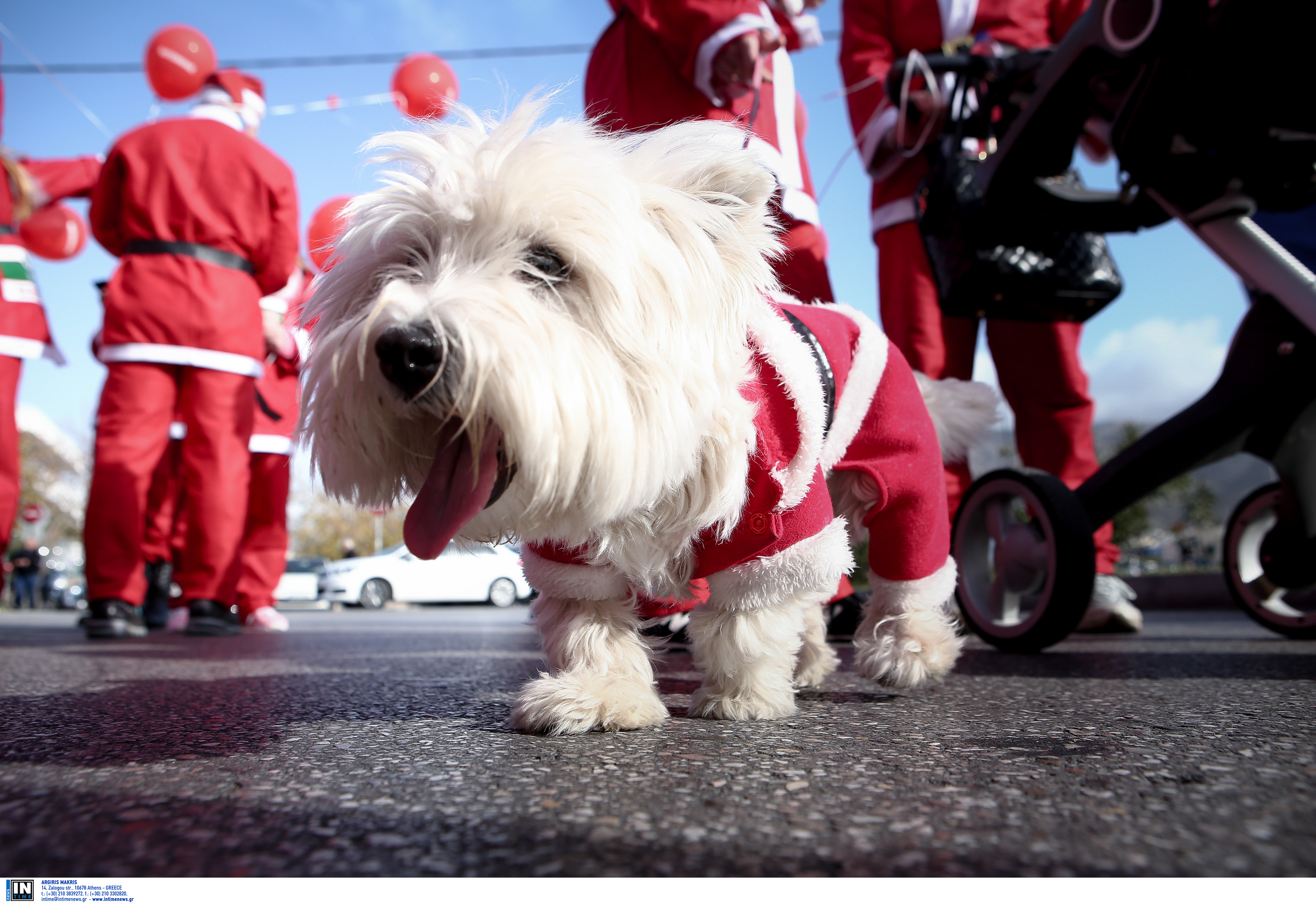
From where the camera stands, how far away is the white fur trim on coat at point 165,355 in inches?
176

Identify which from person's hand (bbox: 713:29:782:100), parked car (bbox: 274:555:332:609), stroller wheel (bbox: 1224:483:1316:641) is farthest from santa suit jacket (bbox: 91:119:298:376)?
parked car (bbox: 274:555:332:609)

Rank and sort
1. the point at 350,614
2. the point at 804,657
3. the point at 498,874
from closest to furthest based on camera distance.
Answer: the point at 498,874 → the point at 804,657 → the point at 350,614

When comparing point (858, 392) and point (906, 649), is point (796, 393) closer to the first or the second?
point (858, 392)

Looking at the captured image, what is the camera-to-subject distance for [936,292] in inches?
151

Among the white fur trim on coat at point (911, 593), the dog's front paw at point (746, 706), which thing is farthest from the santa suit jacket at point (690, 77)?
the dog's front paw at point (746, 706)

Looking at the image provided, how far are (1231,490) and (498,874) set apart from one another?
430 feet

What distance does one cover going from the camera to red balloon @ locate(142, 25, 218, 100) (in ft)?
27.3

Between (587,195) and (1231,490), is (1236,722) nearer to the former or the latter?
(587,195)

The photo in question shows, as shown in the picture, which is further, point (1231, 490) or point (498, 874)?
point (1231, 490)

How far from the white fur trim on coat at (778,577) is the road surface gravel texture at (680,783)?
0.85 ft

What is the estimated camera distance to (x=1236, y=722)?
172 cm

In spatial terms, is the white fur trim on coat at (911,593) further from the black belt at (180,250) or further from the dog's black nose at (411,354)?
the black belt at (180,250)

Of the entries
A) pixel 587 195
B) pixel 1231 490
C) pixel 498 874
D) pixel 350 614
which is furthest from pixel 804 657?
pixel 1231 490

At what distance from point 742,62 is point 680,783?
2593 millimetres
